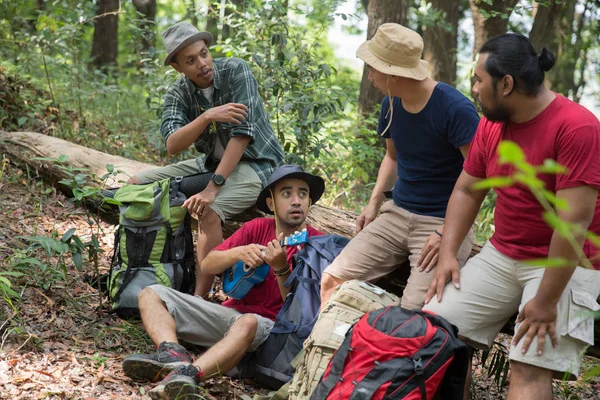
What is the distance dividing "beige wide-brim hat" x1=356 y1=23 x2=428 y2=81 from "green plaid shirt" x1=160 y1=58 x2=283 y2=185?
4.30ft

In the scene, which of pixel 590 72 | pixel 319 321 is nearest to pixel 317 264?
pixel 319 321

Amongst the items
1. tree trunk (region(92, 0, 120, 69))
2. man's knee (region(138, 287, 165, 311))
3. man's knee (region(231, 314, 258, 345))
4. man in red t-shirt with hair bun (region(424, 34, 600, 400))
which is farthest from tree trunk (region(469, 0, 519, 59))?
tree trunk (region(92, 0, 120, 69))

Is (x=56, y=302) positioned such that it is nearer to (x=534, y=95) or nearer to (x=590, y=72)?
(x=534, y=95)

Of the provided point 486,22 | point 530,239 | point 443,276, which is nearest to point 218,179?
point 443,276

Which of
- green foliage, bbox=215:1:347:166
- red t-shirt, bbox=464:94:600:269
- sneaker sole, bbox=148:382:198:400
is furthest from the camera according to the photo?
green foliage, bbox=215:1:347:166

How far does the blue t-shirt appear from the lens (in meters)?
3.93

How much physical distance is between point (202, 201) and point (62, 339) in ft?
4.63

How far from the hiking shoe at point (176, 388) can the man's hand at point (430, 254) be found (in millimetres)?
1507

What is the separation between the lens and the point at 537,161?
126 inches

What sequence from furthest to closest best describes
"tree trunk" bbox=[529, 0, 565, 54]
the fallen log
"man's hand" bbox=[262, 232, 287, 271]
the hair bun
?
"tree trunk" bbox=[529, 0, 565, 54] → the fallen log → "man's hand" bbox=[262, 232, 287, 271] → the hair bun

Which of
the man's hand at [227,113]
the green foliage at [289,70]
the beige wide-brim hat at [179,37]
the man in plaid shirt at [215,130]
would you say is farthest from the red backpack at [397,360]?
the green foliage at [289,70]

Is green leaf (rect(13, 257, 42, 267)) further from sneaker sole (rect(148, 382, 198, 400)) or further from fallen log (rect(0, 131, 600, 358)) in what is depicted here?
sneaker sole (rect(148, 382, 198, 400))

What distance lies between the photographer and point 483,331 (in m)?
3.59

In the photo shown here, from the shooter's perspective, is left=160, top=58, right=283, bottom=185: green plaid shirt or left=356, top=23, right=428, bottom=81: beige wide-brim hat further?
left=160, top=58, right=283, bottom=185: green plaid shirt
